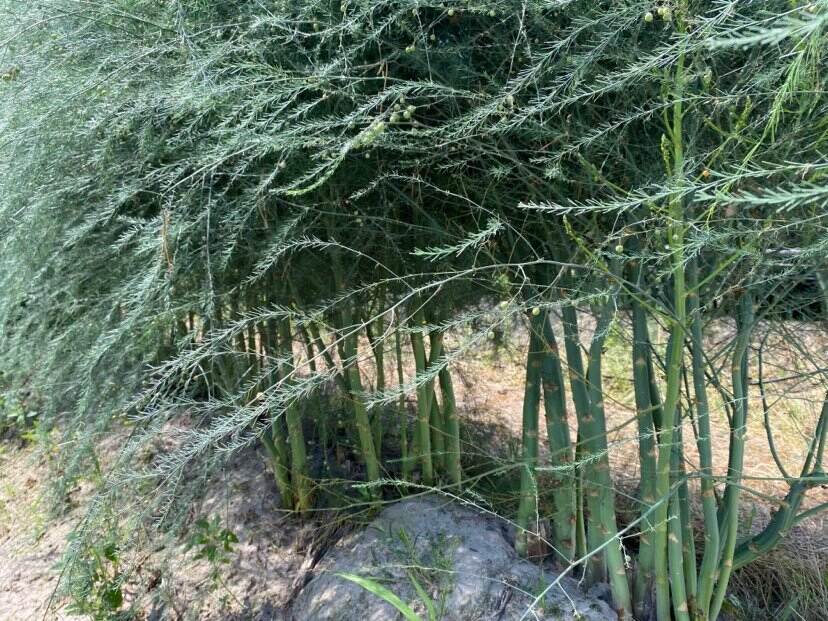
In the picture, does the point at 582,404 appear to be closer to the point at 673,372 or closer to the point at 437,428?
the point at 673,372

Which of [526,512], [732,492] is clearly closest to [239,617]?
[526,512]

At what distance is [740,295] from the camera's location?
2.71m

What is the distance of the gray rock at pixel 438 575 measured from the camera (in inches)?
117

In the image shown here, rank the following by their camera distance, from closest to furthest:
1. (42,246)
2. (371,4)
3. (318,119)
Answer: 1. (371,4)
2. (318,119)
3. (42,246)

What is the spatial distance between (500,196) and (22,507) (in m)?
3.44

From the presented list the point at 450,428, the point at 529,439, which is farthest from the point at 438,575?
the point at 450,428

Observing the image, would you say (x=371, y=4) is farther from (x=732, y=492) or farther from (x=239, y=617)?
(x=239, y=617)

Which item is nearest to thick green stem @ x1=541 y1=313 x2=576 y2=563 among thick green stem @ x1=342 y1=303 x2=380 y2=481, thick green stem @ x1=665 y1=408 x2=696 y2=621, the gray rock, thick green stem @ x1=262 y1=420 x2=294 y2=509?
the gray rock

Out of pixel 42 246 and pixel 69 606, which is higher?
pixel 42 246

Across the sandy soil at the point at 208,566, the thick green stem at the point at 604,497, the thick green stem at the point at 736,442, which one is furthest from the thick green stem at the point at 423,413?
the thick green stem at the point at 736,442

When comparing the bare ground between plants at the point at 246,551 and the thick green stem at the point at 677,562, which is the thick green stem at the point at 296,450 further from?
the thick green stem at the point at 677,562

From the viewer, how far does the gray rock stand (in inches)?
117

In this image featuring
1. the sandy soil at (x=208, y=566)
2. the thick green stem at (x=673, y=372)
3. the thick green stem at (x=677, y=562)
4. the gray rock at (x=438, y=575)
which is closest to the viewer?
the thick green stem at (x=673, y=372)

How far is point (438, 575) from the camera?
122 inches
